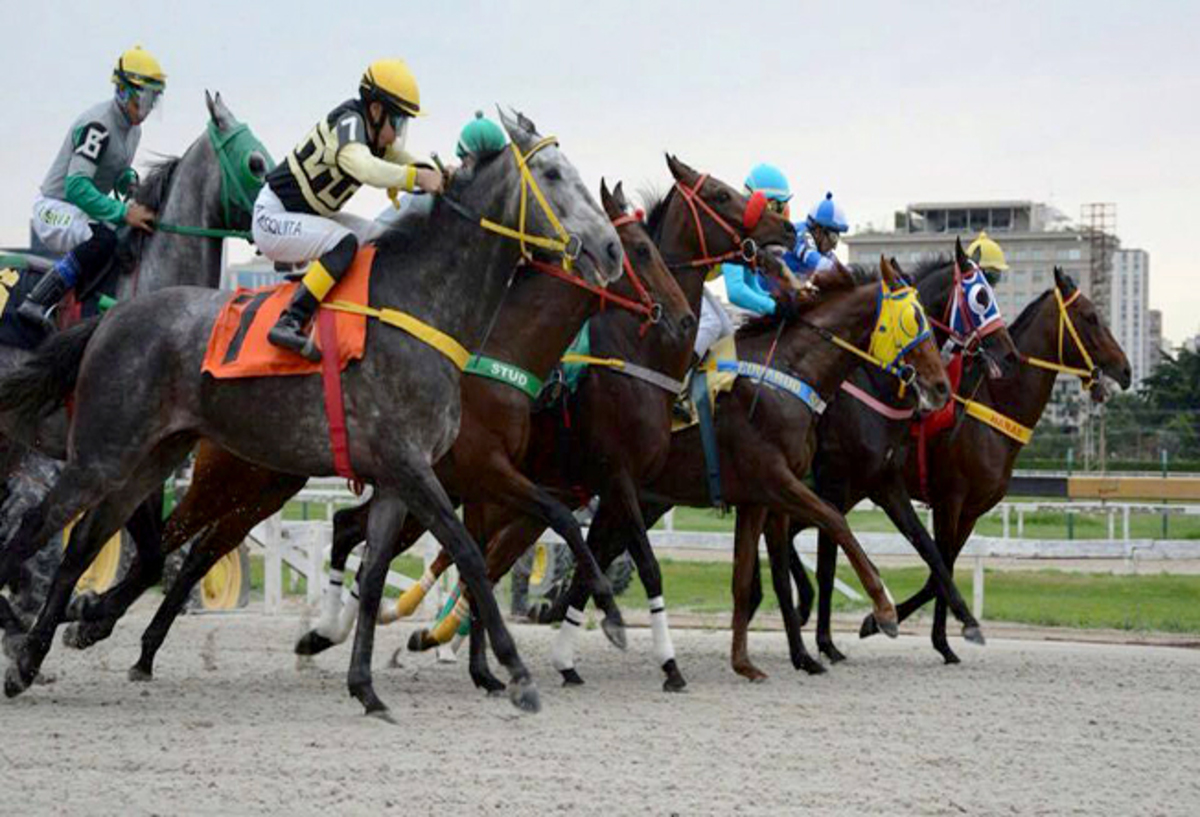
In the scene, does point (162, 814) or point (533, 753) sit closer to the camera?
point (162, 814)

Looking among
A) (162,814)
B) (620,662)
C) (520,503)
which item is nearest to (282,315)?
(520,503)

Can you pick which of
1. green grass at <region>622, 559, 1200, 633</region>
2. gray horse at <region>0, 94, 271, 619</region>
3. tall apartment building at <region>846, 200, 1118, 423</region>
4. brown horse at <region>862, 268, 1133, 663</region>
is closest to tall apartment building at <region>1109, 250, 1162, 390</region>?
tall apartment building at <region>846, 200, 1118, 423</region>

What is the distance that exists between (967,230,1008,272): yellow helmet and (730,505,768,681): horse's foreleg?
3663 millimetres

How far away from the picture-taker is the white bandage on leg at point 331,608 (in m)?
9.15

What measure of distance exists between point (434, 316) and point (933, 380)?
4101mm

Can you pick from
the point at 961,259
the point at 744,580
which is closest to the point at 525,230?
the point at 744,580

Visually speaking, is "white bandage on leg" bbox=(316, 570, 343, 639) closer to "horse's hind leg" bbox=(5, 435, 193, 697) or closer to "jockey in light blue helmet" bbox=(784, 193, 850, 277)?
"horse's hind leg" bbox=(5, 435, 193, 697)

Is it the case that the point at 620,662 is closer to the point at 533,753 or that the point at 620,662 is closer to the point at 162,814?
the point at 533,753

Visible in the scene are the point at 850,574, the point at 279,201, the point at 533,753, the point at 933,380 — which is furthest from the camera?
the point at 850,574

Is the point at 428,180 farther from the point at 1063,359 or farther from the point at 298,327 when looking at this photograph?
the point at 1063,359

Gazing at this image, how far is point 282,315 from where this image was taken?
773 centimetres

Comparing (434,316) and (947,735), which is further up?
(434,316)

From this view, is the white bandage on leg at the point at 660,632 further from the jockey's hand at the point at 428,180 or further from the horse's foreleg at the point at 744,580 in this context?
the jockey's hand at the point at 428,180

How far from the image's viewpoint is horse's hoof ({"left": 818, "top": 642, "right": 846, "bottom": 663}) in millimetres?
11441
